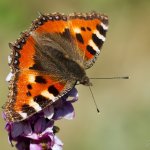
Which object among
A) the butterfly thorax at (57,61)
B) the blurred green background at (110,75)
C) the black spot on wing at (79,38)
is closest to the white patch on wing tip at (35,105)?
the butterfly thorax at (57,61)

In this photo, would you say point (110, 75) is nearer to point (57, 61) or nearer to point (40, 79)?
point (57, 61)

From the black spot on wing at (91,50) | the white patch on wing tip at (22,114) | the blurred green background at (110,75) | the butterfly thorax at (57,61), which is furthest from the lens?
the blurred green background at (110,75)

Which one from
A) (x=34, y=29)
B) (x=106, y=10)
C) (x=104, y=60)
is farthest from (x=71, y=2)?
(x=34, y=29)

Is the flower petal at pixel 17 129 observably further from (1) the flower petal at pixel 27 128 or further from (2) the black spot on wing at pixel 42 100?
(2) the black spot on wing at pixel 42 100

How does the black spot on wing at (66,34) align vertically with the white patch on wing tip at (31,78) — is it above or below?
above

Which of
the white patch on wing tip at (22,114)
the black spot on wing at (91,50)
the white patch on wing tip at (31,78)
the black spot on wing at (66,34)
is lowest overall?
the white patch on wing tip at (22,114)

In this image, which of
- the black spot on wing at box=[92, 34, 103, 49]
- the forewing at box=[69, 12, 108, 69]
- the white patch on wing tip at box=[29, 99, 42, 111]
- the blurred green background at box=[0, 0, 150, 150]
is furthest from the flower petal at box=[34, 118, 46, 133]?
the blurred green background at box=[0, 0, 150, 150]

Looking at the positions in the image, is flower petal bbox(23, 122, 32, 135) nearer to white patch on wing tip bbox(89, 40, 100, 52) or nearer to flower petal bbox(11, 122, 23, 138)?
flower petal bbox(11, 122, 23, 138)
